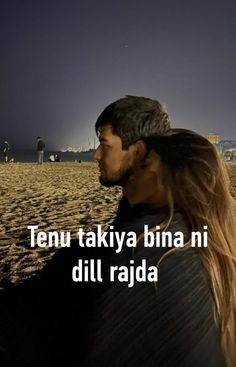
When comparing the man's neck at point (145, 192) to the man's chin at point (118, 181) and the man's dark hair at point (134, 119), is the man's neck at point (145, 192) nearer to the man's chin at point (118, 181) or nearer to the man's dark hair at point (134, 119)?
the man's chin at point (118, 181)

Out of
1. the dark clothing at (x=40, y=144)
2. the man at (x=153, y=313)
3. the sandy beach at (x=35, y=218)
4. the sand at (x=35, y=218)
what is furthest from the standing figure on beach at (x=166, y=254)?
the dark clothing at (x=40, y=144)

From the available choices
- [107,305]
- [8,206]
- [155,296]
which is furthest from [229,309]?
[8,206]

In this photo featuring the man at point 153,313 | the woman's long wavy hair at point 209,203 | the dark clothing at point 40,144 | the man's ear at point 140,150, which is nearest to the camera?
the man at point 153,313

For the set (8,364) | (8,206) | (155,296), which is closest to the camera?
(155,296)

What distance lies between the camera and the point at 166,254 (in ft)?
3.98

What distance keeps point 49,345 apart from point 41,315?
117mm

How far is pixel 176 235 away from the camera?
1258 millimetres

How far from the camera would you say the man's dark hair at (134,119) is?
1.48 meters

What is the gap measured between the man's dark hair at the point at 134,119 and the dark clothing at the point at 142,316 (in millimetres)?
309

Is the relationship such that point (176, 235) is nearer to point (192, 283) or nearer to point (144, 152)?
point (192, 283)

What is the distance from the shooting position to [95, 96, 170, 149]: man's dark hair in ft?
4.86

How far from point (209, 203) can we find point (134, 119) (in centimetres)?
44

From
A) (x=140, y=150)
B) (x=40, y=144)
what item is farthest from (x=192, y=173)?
(x=40, y=144)

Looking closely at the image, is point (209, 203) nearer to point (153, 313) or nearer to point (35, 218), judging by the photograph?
point (153, 313)
